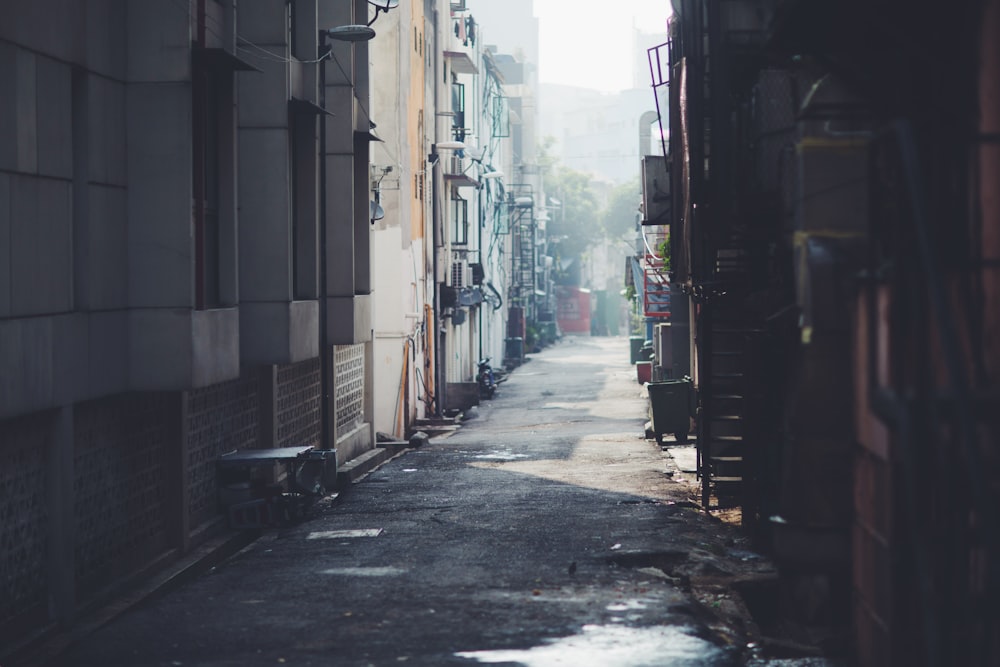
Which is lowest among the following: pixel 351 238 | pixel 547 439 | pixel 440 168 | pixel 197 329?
pixel 547 439

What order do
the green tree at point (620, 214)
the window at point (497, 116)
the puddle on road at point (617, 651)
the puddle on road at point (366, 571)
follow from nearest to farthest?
the puddle on road at point (617, 651)
the puddle on road at point (366, 571)
the window at point (497, 116)
the green tree at point (620, 214)

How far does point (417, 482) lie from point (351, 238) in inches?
162

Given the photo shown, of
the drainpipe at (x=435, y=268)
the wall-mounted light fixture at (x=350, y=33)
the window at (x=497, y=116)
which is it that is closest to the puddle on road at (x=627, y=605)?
the wall-mounted light fixture at (x=350, y=33)

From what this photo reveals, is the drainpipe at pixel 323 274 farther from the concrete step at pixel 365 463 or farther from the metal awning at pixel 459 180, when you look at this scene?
the metal awning at pixel 459 180

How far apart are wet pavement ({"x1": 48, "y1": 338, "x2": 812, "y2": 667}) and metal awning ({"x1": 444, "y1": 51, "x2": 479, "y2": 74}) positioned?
24.0 m

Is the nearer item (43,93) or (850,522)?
(850,522)

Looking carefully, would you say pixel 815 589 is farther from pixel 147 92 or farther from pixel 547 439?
pixel 547 439

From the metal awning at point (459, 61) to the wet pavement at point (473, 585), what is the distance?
78.8 ft

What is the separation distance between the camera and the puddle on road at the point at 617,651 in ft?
30.3

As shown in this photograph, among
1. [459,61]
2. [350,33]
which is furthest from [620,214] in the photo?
[350,33]

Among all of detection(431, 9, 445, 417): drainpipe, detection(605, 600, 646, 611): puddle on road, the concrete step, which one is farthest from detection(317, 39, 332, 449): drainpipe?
detection(431, 9, 445, 417): drainpipe

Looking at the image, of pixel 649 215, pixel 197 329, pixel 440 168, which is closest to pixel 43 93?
pixel 197 329

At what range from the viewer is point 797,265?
911 centimetres

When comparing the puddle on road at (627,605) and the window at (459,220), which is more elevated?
the window at (459,220)
